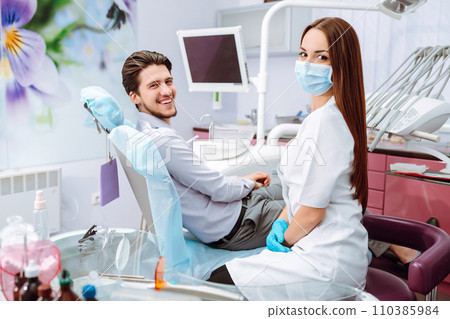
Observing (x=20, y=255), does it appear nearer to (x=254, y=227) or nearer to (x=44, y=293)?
(x=44, y=293)

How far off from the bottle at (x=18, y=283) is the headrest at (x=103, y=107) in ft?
2.03

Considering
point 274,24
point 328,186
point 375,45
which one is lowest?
point 328,186

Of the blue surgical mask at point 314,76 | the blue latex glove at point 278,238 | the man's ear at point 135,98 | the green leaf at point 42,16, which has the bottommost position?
the blue latex glove at point 278,238

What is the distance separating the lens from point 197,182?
121 cm

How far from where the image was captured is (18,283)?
561mm

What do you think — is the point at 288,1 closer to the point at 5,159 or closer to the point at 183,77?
the point at 183,77

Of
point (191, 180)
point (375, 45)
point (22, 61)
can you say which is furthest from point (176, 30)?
point (375, 45)

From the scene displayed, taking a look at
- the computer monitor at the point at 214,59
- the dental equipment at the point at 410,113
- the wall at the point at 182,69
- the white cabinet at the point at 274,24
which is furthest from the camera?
the white cabinet at the point at 274,24

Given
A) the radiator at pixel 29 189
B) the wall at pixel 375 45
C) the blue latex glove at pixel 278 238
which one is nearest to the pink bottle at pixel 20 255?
the blue latex glove at pixel 278 238

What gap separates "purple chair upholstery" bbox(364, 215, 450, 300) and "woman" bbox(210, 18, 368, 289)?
113mm

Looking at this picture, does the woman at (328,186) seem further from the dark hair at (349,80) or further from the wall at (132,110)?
the wall at (132,110)

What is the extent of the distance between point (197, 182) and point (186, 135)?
3.21ft

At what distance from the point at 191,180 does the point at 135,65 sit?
0.38 meters

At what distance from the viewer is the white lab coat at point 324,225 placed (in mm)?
946
